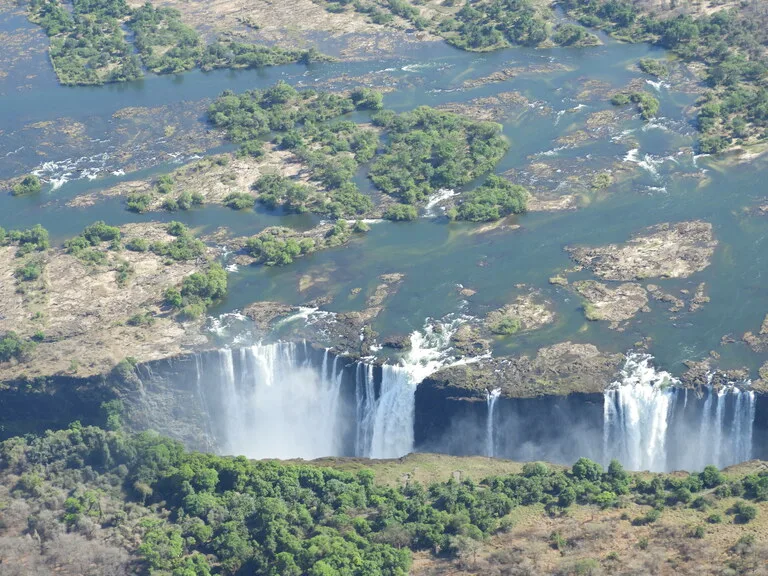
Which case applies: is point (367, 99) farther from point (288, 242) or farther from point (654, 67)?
point (654, 67)

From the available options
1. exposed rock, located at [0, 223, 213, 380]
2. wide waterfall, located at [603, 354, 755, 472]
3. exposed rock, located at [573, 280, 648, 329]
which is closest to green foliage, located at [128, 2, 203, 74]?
exposed rock, located at [0, 223, 213, 380]

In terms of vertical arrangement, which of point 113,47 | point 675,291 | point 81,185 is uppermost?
point 113,47

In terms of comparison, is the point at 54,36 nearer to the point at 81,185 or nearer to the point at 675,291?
the point at 81,185

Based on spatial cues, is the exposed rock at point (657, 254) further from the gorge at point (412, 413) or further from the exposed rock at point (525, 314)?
the gorge at point (412, 413)

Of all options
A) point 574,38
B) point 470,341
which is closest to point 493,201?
point 470,341

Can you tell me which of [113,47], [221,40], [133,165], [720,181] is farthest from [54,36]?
[720,181]
